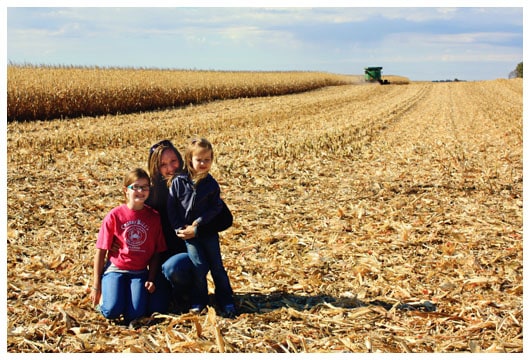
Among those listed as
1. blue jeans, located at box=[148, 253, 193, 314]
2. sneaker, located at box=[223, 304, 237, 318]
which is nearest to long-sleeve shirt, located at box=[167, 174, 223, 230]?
blue jeans, located at box=[148, 253, 193, 314]

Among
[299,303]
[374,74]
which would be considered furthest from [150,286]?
[374,74]

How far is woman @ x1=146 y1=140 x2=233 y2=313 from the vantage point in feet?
14.4

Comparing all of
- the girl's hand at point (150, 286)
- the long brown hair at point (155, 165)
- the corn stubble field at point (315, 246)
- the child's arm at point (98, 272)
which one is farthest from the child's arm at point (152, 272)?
the long brown hair at point (155, 165)

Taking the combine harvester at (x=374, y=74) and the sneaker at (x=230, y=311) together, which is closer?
the sneaker at (x=230, y=311)

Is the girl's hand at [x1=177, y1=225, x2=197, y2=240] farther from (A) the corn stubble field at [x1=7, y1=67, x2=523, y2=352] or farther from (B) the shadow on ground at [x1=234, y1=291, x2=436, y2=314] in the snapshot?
(B) the shadow on ground at [x1=234, y1=291, x2=436, y2=314]

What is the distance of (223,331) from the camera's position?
4.15 metres

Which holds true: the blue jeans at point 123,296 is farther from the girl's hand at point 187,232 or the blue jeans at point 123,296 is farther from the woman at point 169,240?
the girl's hand at point 187,232

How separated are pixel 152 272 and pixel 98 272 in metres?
0.42

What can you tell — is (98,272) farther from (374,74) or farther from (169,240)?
(374,74)

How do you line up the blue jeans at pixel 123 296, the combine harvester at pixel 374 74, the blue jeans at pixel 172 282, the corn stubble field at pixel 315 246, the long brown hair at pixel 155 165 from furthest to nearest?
the combine harvester at pixel 374 74
the long brown hair at pixel 155 165
the blue jeans at pixel 172 282
the blue jeans at pixel 123 296
the corn stubble field at pixel 315 246

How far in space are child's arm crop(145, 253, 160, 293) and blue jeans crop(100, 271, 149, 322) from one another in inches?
1.9

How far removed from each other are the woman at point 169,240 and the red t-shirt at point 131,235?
0.42 feet

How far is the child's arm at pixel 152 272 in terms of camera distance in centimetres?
436

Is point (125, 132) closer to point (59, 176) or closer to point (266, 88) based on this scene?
point (59, 176)
